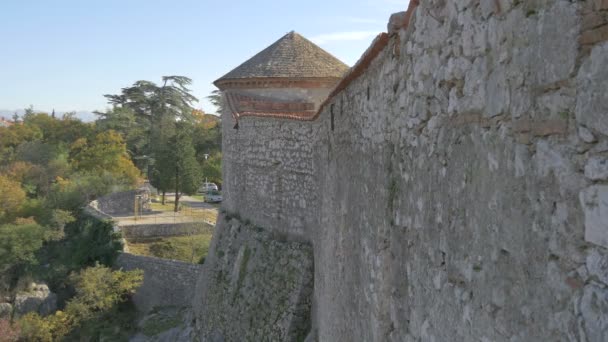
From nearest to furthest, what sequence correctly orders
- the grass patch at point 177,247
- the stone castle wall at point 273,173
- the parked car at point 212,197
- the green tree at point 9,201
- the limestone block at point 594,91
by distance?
1. the limestone block at point 594,91
2. the stone castle wall at point 273,173
3. the grass patch at point 177,247
4. the green tree at point 9,201
5. the parked car at point 212,197

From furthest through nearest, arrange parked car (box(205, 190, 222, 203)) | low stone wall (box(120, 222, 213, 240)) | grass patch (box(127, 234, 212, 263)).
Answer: parked car (box(205, 190, 222, 203))
low stone wall (box(120, 222, 213, 240))
grass patch (box(127, 234, 212, 263))

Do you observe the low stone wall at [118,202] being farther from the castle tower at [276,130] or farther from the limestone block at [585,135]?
the limestone block at [585,135]

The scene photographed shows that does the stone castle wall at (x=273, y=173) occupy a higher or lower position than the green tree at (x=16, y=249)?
higher

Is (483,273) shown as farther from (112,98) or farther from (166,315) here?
(112,98)

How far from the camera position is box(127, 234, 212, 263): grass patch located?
22111mm

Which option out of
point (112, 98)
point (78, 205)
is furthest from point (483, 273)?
point (112, 98)

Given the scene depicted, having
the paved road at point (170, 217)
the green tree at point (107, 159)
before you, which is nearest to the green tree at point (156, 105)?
the green tree at point (107, 159)

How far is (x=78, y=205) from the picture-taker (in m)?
30.7

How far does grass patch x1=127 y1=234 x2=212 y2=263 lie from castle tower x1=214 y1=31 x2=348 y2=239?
7.50m

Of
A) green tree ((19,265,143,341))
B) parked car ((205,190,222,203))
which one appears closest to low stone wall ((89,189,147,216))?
parked car ((205,190,222,203))

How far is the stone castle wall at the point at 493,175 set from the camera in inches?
68.1

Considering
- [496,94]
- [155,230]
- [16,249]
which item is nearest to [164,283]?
[155,230]

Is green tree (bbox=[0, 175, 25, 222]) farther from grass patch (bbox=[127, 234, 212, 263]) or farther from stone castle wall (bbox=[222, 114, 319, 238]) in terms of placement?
stone castle wall (bbox=[222, 114, 319, 238])

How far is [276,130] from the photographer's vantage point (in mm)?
10922
